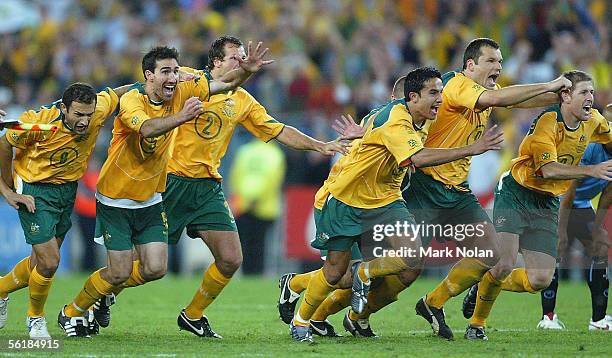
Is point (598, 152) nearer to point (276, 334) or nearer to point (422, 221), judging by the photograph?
point (422, 221)

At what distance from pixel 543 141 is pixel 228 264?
312 centimetres

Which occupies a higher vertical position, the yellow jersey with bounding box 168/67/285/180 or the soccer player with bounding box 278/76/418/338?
the yellow jersey with bounding box 168/67/285/180

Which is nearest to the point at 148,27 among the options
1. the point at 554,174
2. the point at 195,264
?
the point at 195,264

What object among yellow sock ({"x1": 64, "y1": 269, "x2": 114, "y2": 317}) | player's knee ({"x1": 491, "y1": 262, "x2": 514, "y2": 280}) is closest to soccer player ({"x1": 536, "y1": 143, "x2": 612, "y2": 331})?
player's knee ({"x1": 491, "y1": 262, "x2": 514, "y2": 280})

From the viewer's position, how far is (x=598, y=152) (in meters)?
11.9

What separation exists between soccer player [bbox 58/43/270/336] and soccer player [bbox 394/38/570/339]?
5.95ft

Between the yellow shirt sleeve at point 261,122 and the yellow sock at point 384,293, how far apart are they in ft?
5.89

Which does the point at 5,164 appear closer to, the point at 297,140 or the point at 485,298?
the point at 297,140

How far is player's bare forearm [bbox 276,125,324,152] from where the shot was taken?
1071cm

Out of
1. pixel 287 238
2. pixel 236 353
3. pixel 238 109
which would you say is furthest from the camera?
pixel 287 238

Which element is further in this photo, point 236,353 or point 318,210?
point 318,210

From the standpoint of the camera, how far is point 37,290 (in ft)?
33.5

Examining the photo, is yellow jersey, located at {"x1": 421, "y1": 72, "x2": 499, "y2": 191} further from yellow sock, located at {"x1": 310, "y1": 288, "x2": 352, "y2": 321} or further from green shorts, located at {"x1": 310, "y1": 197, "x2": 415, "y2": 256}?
yellow sock, located at {"x1": 310, "y1": 288, "x2": 352, "y2": 321}

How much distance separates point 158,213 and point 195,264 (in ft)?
29.9
